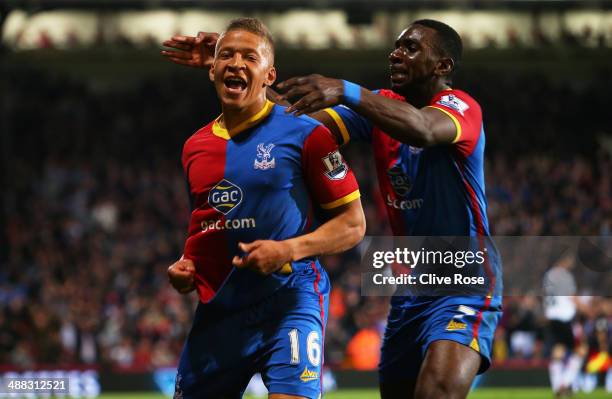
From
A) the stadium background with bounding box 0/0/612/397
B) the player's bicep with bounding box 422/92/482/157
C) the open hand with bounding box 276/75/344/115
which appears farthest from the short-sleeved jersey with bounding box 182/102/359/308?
the stadium background with bounding box 0/0/612/397

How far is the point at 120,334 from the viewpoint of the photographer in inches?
617

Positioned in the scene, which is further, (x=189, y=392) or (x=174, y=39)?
(x=174, y=39)

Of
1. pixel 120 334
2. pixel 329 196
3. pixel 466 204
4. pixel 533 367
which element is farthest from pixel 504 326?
pixel 329 196

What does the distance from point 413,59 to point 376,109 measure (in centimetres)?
84

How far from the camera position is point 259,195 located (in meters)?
4.45

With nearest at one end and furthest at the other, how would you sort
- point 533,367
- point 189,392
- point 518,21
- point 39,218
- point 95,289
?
point 189,392 → point 533,367 → point 95,289 → point 39,218 → point 518,21

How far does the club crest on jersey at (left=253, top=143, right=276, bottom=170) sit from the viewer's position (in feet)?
14.6

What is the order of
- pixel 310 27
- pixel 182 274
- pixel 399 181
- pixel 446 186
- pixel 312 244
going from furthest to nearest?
pixel 310 27
pixel 399 181
pixel 446 186
pixel 182 274
pixel 312 244

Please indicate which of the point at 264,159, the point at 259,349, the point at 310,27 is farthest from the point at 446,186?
the point at 310,27

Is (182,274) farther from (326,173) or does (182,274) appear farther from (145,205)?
(145,205)

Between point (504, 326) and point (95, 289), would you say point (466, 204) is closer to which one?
point (504, 326)

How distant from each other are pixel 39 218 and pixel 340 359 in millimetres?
7064

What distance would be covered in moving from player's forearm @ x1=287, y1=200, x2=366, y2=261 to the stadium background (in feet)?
31.8

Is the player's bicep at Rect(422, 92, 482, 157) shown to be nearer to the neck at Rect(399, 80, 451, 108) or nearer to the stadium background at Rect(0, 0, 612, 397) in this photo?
the neck at Rect(399, 80, 451, 108)
